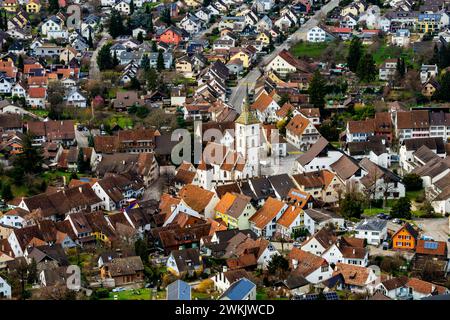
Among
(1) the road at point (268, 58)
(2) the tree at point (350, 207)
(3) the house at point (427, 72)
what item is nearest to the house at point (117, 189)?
(2) the tree at point (350, 207)

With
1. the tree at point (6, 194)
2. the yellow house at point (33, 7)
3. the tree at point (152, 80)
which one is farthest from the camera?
the yellow house at point (33, 7)

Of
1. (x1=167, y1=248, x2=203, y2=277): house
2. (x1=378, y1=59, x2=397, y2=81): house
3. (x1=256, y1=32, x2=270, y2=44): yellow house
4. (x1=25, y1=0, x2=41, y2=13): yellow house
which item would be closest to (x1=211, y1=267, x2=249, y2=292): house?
(x1=167, y1=248, x2=203, y2=277): house

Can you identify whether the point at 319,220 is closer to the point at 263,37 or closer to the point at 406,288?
the point at 406,288

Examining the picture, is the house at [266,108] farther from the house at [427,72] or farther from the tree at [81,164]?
the tree at [81,164]

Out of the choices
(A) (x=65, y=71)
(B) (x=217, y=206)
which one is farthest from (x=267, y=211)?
→ (A) (x=65, y=71)

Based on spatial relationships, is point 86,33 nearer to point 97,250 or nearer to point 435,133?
point 435,133
